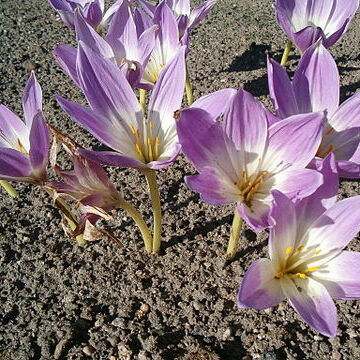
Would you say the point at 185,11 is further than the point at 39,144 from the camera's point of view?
Yes

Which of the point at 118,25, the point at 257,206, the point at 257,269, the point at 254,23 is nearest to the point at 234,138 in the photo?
the point at 257,206

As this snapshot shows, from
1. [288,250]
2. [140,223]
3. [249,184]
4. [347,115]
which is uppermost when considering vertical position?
[347,115]

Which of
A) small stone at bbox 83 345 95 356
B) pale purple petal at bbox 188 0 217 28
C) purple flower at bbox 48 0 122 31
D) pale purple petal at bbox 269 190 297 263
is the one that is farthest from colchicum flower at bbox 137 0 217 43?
small stone at bbox 83 345 95 356

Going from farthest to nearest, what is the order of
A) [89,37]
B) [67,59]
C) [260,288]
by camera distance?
[89,37]
[67,59]
[260,288]

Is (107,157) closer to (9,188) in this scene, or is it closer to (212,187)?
(212,187)

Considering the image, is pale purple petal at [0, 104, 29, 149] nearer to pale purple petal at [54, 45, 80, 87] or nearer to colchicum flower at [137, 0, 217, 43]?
pale purple petal at [54, 45, 80, 87]

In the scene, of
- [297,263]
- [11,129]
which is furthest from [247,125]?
[11,129]
